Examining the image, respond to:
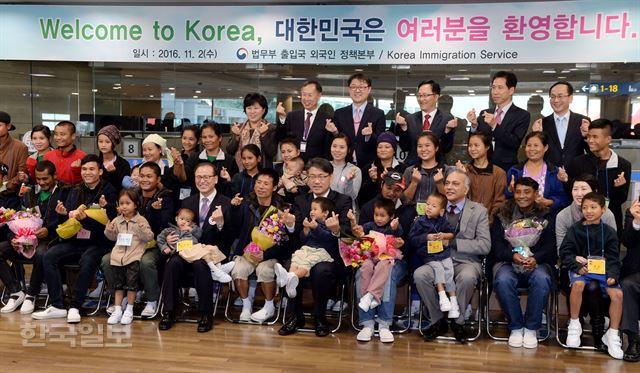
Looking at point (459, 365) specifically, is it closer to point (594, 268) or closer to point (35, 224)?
point (594, 268)

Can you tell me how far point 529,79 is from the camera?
688 cm

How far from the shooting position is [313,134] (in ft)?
16.9

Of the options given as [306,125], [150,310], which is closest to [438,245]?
[306,125]

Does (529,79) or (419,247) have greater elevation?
(529,79)

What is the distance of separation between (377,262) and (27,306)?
2863 millimetres

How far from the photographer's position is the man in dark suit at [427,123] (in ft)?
16.1

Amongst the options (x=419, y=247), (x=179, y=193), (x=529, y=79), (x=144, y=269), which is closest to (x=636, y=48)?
(x=529, y=79)

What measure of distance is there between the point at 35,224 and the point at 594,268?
168 inches

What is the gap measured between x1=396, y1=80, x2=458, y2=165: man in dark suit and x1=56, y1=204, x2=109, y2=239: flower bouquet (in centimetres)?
252

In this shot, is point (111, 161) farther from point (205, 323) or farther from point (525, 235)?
point (525, 235)

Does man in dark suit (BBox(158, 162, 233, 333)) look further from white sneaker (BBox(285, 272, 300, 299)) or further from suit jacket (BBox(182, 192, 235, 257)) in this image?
Answer: white sneaker (BBox(285, 272, 300, 299))

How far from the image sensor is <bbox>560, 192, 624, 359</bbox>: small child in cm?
390

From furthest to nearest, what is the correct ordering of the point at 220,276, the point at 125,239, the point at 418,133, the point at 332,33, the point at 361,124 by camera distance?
the point at 332,33, the point at 361,124, the point at 418,133, the point at 125,239, the point at 220,276

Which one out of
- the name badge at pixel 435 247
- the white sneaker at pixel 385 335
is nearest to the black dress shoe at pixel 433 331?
the white sneaker at pixel 385 335
